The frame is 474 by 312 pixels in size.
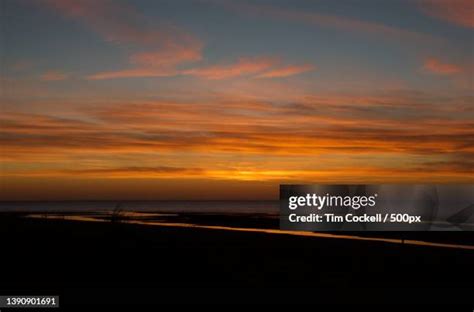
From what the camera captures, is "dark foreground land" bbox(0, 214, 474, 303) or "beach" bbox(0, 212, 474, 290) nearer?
"dark foreground land" bbox(0, 214, 474, 303)

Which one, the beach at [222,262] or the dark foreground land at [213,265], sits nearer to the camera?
the dark foreground land at [213,265]

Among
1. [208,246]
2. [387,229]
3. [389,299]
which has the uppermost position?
[387,229]

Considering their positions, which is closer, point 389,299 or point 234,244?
point 389,299

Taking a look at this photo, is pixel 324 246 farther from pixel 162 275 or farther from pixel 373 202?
pixel 162 275

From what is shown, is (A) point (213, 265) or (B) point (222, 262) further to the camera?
(B) point (222, 262)

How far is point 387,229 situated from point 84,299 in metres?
29.7

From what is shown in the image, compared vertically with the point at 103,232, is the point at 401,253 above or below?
below

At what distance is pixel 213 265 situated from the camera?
68.2ft

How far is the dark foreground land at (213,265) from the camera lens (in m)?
16.6

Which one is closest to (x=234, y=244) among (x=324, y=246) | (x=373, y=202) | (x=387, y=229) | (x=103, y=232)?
(x=324, y=246)

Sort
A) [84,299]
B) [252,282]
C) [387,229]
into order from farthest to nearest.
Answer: [387,229], [252,282], [84,299]

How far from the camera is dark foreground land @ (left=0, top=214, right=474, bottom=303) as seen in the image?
54.4 feet

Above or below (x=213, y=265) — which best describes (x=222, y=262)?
above

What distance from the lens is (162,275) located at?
59.7ft
